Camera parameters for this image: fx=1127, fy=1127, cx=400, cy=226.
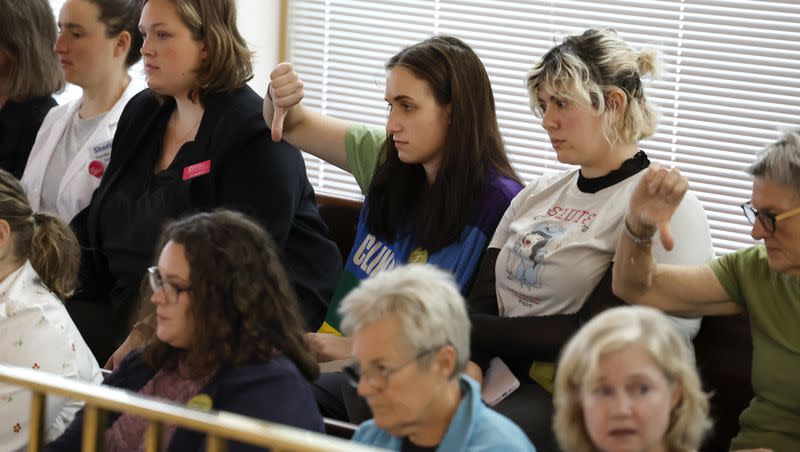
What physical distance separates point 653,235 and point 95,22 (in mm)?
2459

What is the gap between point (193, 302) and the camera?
226cm

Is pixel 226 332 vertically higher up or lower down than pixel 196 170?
lower down

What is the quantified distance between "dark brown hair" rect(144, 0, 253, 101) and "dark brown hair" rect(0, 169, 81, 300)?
0.84 metres

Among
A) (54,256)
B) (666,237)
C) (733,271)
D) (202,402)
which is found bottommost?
(202,402)

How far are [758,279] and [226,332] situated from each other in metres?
1.21

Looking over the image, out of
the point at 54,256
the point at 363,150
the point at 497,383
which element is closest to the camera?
the point at 497,383

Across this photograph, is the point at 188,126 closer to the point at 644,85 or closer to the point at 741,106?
the point at 644,85

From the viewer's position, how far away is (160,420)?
1.42 metres

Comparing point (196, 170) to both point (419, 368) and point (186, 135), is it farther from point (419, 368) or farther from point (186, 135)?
point (419, 368)

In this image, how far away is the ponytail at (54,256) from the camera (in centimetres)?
289

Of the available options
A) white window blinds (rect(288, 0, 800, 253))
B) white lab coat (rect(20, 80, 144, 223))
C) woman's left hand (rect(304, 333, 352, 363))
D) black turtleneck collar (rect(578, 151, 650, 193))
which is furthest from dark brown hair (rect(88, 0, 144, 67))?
black turtleneck collar (rect(578, 151, 650, 193))

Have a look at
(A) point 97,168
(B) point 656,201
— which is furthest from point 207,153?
(B) point 656,201

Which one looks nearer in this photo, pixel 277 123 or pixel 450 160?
pixel 450 160

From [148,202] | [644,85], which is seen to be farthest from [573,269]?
[148,202]
